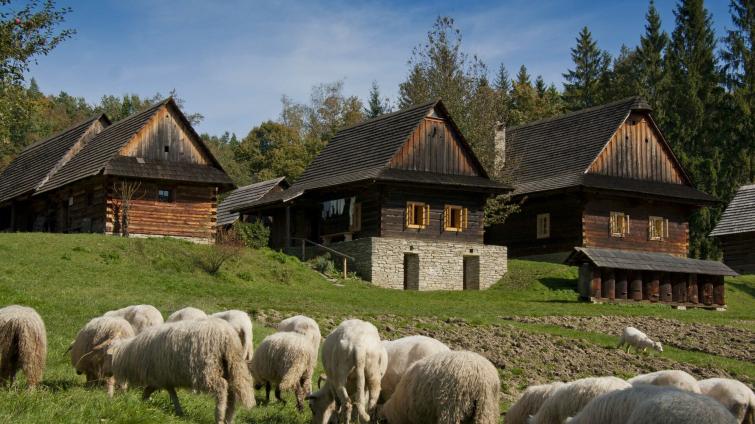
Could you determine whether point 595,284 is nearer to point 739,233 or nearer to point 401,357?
point 739,233

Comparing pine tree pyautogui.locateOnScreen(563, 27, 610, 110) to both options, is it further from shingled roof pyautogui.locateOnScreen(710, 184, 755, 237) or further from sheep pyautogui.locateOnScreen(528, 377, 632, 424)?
sheep pyautogui.locateOnScreen(528, 377, 632, 424)

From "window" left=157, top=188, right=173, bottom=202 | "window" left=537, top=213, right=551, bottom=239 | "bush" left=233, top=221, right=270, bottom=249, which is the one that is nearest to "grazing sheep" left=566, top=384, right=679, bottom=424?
"bush" left=233, top=221, right=270, bottom=249

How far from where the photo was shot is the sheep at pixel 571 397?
11.3 metres

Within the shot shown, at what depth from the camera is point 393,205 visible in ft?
135

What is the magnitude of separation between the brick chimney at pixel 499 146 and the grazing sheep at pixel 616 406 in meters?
39.7

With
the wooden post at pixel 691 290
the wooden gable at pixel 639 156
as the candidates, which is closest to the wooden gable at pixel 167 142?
the wooden gable at pixel 639 156

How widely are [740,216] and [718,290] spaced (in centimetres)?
1371

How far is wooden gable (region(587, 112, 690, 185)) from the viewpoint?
47438 millimetres

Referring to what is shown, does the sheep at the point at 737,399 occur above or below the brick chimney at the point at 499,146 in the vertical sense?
below

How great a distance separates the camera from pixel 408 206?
41.4m

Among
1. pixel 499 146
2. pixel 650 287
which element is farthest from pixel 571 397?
pixel 499 146

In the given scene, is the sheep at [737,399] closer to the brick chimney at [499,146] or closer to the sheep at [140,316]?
the sheep at [140,316]

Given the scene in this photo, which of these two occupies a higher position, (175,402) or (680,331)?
(175,402)

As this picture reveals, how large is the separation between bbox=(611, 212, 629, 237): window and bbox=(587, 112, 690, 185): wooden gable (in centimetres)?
201
